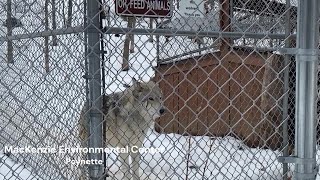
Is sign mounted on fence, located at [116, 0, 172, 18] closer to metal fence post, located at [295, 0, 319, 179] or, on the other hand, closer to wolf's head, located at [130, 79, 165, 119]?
metal fence post, located at [295, 0, 319, 179]

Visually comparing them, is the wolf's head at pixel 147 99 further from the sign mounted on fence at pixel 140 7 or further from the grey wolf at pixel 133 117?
the sign mounted on fence at pixel 140 7

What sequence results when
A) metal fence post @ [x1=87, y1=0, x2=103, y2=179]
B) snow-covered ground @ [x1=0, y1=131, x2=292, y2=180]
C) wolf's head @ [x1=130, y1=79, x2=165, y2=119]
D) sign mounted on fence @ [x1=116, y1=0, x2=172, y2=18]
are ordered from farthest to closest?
wolf's head @ [x1=130, y1=79, x2=165, y2=119], snow-covered ground @ [x1=0, y1=131, x2=292, y2=180], sign mounted on fence @ [x1=116, y1=0, x2=172, y2=18], metal fence post @ [x1=87, y1=0, x2=103, y2=179]

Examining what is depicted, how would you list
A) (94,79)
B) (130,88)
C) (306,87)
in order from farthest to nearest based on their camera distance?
1. (130,88)
2. (94,79)
3. (306,87)

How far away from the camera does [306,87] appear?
1964 millimetres

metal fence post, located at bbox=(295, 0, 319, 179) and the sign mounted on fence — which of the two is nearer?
metal fence post, located at bbox=(295, 0, 319, 179)

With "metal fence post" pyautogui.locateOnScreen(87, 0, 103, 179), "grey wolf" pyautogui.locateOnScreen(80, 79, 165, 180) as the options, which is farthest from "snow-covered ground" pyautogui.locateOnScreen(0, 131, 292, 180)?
"metal fence post" pyautogui.locateOnScreen(87, 0, 103, 179)

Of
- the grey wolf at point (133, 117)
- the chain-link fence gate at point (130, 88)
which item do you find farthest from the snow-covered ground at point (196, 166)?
the grey wolf at point (133, 117)

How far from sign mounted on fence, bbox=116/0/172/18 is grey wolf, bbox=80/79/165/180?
1578mm

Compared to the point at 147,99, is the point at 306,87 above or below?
below

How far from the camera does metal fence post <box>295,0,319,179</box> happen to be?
194cm

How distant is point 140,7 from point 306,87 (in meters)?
1.02

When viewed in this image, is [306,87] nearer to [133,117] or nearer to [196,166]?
[196,166]

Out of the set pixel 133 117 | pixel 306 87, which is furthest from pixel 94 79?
pixel 133 117

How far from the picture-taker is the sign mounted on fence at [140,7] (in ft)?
8.09
